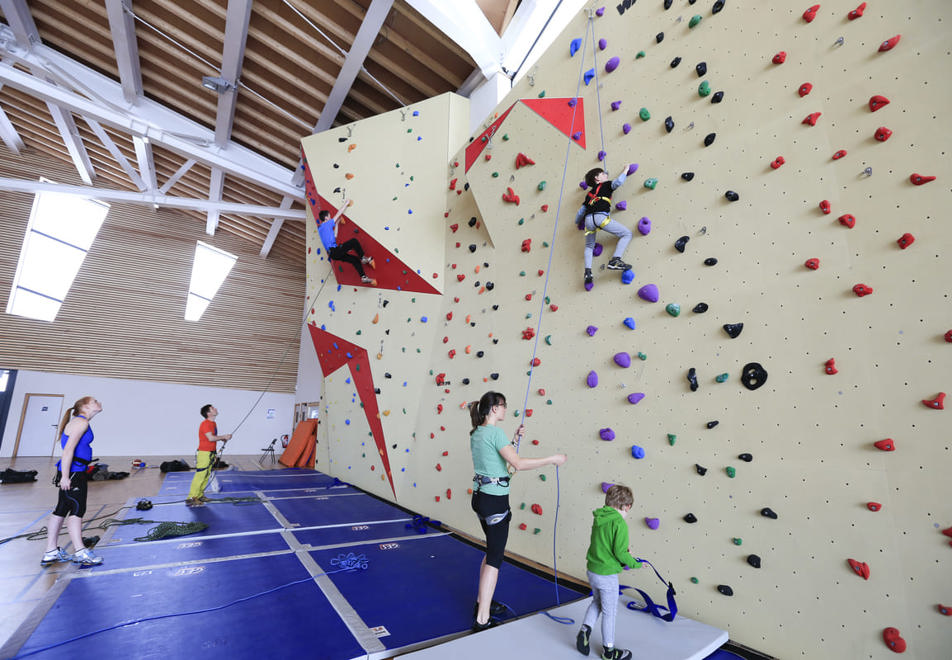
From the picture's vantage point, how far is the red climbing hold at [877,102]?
194 centimetres

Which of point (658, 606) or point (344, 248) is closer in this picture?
point (658, 606)

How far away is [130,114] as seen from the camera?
24.1 ft

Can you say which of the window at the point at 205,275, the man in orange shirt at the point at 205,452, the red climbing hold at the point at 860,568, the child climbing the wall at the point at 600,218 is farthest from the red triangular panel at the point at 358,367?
the window at the point at 205,275

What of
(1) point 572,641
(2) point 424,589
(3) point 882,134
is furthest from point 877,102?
(2) point 424,589

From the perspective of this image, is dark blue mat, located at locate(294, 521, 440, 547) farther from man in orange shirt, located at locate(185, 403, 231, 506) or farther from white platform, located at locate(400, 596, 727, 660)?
white platform, located at locate(400, 596, 727, 660)

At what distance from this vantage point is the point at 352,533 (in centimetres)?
384

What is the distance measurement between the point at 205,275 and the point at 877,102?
13.1 meters

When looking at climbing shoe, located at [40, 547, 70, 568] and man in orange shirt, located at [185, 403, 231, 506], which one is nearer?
climbing shoe, located at [40, 547, 70, 568]

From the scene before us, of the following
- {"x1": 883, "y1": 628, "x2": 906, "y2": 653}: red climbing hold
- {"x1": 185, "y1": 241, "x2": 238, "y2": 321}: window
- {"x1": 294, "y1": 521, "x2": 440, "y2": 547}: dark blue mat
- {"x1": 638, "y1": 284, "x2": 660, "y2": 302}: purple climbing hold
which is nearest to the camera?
{"x1": 883, "y1": 628, "x2": 906, "y2": 653}: red climbing hold

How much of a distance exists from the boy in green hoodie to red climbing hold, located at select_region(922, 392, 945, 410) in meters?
1.20

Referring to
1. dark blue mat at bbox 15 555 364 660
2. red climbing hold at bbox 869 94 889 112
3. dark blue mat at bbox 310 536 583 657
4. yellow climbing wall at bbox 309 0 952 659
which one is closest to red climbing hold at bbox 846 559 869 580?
yellow climbing wall at bbox 309 0 952 659

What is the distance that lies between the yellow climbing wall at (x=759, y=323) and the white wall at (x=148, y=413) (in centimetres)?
1056

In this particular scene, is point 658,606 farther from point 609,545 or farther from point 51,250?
point 51,250

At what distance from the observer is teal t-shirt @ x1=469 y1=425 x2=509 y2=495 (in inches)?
84.1
